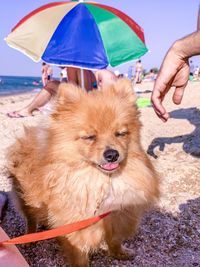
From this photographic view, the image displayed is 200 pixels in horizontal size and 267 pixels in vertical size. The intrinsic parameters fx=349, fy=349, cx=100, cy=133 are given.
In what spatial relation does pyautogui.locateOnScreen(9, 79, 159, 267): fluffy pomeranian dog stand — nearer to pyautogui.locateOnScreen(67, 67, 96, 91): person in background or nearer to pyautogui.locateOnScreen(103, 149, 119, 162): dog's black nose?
pyautogui.locateOnScreen(103, 149, 119, 162): dog's black nose

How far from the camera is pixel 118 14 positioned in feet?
17.8

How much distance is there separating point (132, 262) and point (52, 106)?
1425mm

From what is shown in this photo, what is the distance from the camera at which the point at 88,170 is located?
260 cm

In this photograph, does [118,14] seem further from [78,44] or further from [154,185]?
[154,185]

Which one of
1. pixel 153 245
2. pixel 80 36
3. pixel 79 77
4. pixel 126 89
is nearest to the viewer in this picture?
pixel 126 89

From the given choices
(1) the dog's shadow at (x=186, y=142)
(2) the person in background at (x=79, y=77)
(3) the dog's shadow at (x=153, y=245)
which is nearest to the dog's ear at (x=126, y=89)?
(3) the dog's shadow at (x=153, y=245)

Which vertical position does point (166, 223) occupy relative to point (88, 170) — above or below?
below

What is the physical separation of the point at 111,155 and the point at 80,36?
10.2ft

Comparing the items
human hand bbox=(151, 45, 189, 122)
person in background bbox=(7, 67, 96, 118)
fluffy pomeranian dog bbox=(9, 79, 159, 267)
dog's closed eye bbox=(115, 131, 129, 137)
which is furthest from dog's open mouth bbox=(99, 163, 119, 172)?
person in background bbox=(7, 67, 96, 118)

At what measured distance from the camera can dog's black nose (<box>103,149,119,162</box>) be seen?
2410mm

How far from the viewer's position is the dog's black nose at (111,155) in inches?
94.9

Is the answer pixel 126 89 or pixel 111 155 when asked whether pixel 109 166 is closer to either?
pixel 111 155

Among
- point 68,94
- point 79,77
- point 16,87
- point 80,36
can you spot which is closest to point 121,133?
point 68,94

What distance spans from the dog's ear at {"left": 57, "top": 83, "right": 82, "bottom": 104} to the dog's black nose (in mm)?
482
